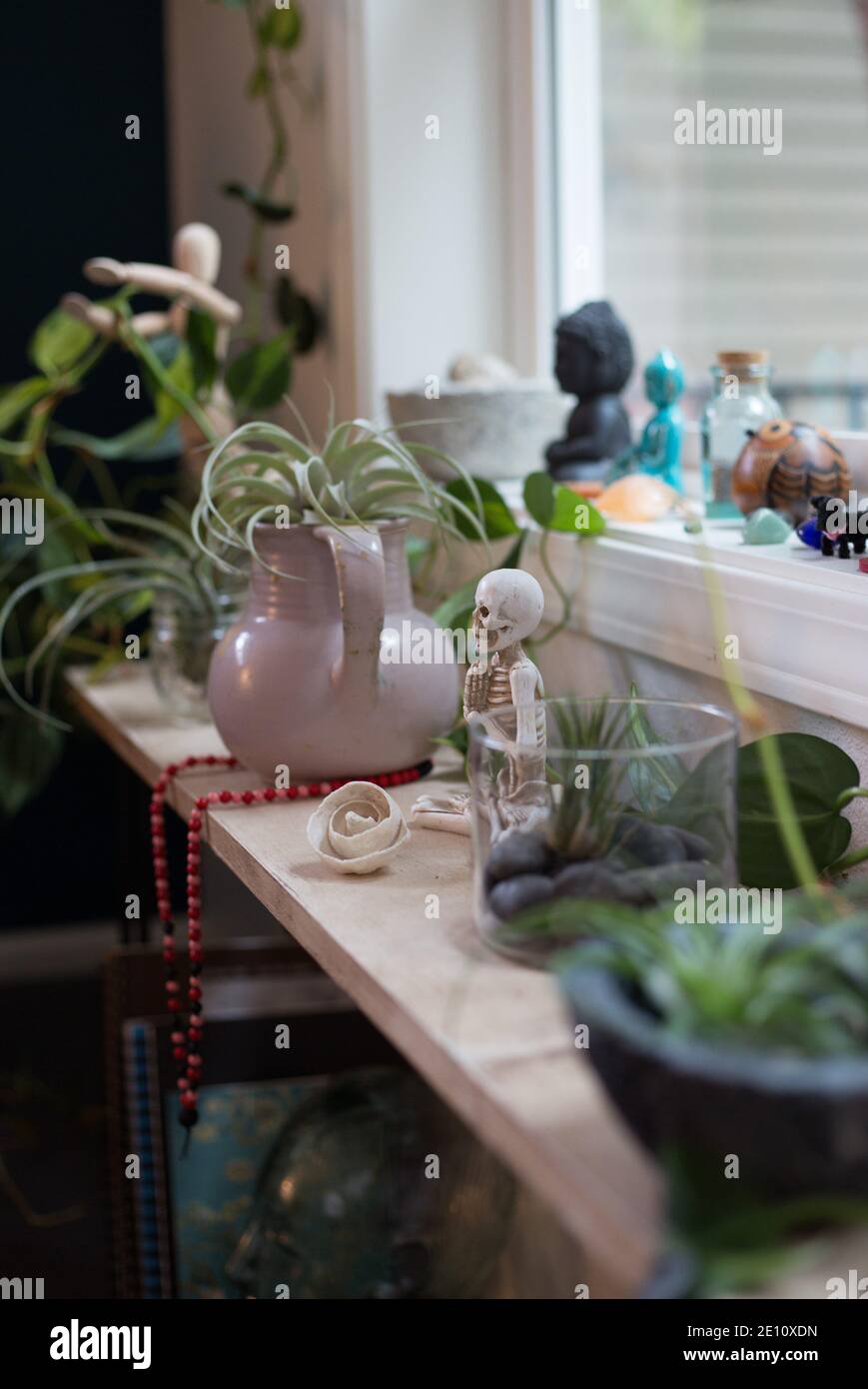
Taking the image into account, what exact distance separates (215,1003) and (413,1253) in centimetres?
40

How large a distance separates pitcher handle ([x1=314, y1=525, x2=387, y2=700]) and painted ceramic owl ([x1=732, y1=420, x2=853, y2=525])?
1.02 feet

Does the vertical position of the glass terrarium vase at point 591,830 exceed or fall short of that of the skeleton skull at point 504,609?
it falls short

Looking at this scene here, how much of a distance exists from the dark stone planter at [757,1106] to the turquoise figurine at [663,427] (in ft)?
3.06

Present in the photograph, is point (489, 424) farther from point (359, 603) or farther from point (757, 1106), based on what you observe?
point (757, 1106)

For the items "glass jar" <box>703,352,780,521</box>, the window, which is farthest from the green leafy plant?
"glass jar" <box>703,352,780,521</box>

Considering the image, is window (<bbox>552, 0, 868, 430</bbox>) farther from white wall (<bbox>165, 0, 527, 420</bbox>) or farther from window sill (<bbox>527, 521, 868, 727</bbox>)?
window sill (<bbox>527, 521, 868, 727</bbox>)

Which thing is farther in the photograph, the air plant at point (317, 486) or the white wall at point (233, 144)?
the white wall at point (233, 144)

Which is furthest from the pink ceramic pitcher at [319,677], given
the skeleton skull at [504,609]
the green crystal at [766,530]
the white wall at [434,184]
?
the white wall at [434,184]

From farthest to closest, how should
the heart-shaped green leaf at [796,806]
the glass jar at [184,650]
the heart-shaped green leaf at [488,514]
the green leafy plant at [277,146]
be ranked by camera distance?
the green leafy plant at [277,146] → the glass jar at [184,650] → the heart-shaped green leaf at [488,514] → the heart-shaped green leaf at [796,806]

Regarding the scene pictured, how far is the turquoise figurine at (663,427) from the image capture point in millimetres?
1364

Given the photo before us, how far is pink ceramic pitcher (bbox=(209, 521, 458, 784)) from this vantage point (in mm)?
1066

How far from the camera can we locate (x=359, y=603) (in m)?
1.03

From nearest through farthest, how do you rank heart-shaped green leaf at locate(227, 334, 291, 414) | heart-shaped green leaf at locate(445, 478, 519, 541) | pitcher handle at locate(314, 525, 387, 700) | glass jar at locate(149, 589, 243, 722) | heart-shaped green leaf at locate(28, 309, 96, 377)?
pitcher handle at locate(314, 525, 387, 700)
heart-shaped green leaf at locate(445, 478, 519, 541)
glass jar at locate(149, 589, 243, 722)
heart-shaped green leaf at locate(227, 334, 291, 414)
heart-shaped green leaf at locate(28, 309, 96, 377)

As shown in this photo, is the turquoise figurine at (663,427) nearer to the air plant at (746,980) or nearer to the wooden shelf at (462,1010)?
the wooden shelf at (462,1010)
